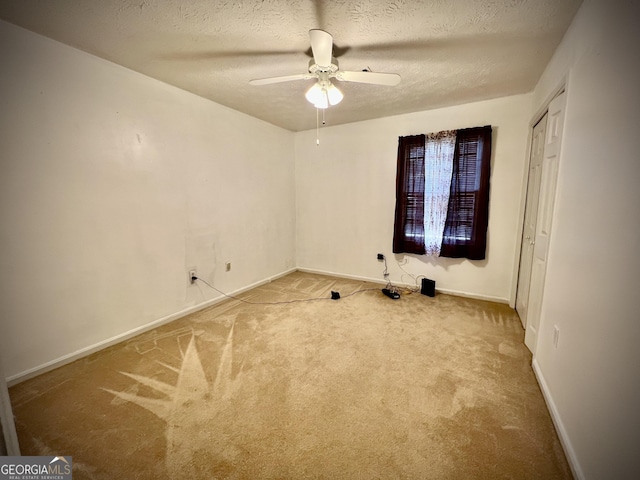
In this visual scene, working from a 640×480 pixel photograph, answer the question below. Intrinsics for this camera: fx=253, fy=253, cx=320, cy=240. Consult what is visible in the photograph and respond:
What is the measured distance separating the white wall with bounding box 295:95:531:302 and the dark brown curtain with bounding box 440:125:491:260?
13 centimetres

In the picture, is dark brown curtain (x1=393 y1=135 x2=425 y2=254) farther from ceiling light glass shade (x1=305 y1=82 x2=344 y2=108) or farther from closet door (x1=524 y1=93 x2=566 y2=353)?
ceiling light glass shade (x1=305 y1=82 x2=344 y2=108)

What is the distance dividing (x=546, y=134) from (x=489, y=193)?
3.19ft

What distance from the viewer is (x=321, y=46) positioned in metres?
1.54

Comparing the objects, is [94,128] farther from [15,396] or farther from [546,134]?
[546,134]

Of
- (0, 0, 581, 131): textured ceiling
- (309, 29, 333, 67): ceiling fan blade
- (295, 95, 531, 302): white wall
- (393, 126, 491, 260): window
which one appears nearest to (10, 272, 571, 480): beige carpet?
(295, 95, 531, 302): white wall

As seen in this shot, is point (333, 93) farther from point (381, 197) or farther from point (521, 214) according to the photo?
point (521, 214)

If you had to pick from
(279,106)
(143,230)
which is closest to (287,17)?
(279,106)

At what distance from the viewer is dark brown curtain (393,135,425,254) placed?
3.36 meters

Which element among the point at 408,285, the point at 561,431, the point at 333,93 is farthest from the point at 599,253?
the point at 408,285

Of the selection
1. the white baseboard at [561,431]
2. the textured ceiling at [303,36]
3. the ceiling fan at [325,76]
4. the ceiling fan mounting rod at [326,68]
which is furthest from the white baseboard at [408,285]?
the ceiling fan mounting rod at [326,68]

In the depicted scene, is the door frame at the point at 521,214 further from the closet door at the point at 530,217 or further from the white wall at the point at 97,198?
the white wall at the point at 97,198

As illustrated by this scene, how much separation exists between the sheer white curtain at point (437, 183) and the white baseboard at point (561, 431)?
1833 millimetres

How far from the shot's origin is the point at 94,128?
209 centimetres

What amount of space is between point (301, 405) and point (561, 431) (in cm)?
145
